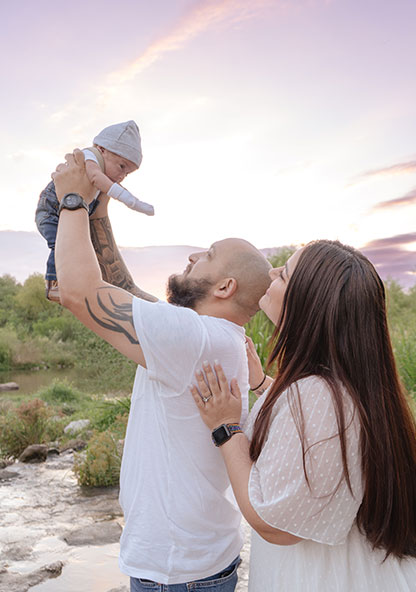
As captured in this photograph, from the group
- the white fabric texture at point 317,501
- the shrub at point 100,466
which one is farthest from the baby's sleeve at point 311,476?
the shrub at point 100,466

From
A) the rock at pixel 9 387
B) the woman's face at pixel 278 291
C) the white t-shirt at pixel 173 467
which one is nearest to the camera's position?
the white t-shirt at pixel 173 467

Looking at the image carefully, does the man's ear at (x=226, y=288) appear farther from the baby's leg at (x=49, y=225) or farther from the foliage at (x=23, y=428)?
the foliage at (x=23, y=428)

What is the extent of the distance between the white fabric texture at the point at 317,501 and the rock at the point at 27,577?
2840 mm

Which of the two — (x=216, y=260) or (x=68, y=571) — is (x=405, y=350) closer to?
(x=68, y=571)

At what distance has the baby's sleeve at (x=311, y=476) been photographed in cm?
147

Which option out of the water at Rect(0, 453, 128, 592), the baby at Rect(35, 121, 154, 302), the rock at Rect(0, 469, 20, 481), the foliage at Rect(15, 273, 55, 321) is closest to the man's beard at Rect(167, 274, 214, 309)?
the baby at Rect(35, 121, 154, 302)

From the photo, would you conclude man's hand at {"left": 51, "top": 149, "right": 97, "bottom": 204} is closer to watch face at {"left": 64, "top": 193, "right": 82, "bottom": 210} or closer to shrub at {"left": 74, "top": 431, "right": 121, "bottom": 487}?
watch face at {"left": 64, "top": 193, "right": 82, "bottom": 210}

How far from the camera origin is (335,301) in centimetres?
163

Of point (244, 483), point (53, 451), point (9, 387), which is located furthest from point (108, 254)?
point (9, 387)

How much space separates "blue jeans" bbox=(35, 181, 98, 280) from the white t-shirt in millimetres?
1063

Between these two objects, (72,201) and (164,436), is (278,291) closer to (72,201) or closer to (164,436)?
(164,436)

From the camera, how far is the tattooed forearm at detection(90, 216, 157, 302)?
257cm

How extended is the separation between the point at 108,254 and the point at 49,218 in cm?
36

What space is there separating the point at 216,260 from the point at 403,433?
911 millimetres
